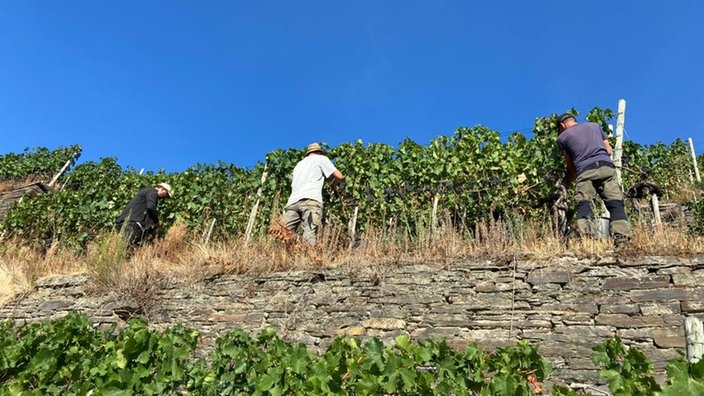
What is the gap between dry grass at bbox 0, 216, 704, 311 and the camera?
4.04 metres

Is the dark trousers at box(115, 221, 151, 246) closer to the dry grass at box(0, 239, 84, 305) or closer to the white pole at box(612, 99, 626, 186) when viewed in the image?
the dry grass at box(0, 239, 84, 305)

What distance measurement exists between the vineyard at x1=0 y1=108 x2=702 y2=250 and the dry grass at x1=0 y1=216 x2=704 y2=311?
304 millimetres

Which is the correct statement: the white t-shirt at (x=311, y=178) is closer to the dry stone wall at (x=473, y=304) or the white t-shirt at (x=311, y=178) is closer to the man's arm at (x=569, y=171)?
the dry stone wall at (x=473, y=304)

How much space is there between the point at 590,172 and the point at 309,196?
3205 mm

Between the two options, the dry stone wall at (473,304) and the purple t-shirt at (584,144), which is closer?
the dry stone wall at (473,304)

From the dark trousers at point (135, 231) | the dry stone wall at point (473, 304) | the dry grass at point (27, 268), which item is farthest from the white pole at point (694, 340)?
the dry grass at point (27, 268)

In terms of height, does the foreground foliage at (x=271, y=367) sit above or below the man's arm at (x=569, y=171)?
below

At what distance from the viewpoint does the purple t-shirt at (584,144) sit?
4719mm

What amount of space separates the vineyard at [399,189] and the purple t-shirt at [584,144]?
0.86 metres

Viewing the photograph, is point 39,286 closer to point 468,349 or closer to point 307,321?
point 307,321

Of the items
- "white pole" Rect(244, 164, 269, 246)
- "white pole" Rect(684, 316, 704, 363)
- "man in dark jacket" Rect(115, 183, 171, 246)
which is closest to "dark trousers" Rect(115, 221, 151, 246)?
"man in dark jacket" Rect(115, 183, 171, 246)

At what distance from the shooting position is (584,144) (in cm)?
479

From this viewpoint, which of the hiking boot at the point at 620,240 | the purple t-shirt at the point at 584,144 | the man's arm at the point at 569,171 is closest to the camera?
the hiking boot at the point at 620,240

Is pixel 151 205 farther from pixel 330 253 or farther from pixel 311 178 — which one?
pixel 330 253
